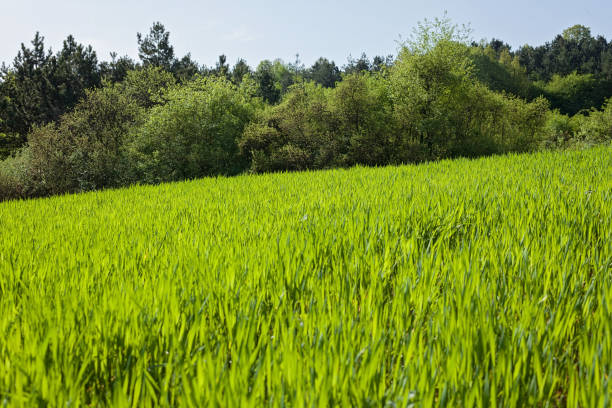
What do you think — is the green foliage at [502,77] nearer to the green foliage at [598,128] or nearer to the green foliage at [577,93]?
the green foliage at [577,93]

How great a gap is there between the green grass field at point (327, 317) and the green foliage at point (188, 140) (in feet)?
53.6

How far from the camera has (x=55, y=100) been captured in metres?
37.3

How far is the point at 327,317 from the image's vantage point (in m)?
1.39

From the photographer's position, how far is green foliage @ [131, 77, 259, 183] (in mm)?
18828

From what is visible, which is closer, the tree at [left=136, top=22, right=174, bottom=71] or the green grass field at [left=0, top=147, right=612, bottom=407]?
the green grass field at [left=0, top=147, right=612, bottom=407]

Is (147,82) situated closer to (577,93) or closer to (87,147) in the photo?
(87,147)

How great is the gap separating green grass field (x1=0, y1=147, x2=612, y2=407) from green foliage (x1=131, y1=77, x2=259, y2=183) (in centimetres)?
1634

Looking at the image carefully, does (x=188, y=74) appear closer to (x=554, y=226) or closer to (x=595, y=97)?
(x=554, y=226)

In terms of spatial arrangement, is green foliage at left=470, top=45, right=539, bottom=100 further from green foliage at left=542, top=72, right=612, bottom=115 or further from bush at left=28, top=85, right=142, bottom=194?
bush at left=28, top=85, right=142, bottom=194

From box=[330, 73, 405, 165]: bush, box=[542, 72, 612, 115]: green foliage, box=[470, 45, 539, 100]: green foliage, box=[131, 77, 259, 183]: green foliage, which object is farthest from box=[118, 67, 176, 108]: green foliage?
box=[542, 72, 612, 115]: green foliage

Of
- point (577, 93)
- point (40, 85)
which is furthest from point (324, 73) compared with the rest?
point (40, 85)

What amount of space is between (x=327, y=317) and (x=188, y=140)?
19.9 meters

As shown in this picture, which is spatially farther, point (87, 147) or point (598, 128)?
point (598, 128)

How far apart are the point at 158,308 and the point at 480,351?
4.42ft
